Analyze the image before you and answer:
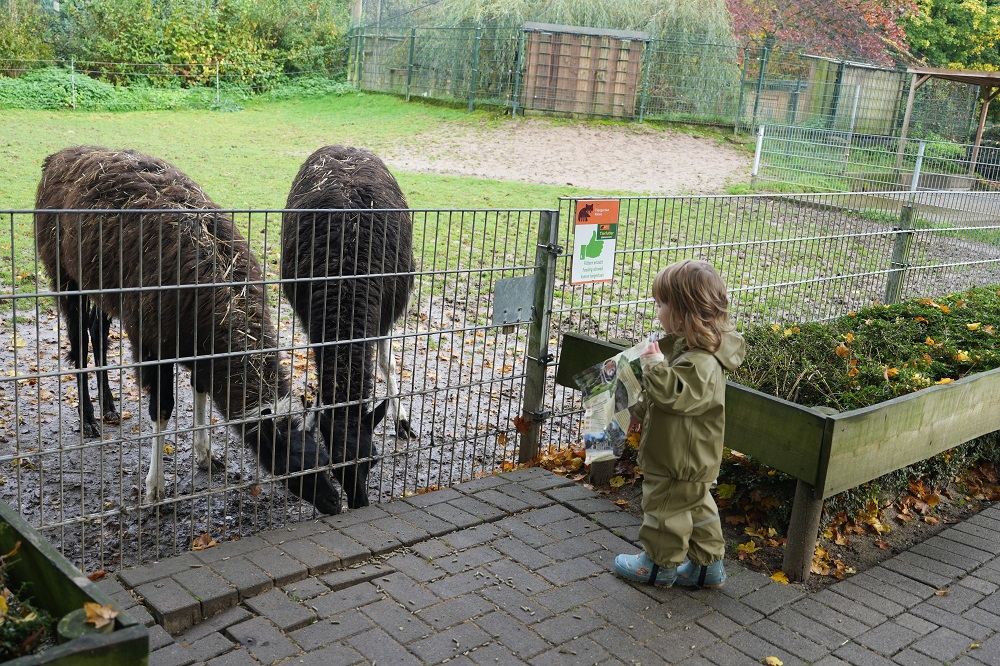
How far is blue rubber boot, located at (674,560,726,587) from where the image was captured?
3941mm

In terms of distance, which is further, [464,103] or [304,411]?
[464,103]

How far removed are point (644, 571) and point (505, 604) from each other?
2.20 feet

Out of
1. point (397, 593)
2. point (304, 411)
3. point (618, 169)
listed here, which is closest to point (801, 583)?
point (397, 593)

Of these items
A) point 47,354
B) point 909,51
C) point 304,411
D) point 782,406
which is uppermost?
point 909,51

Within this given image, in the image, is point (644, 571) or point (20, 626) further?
point (644, 571)

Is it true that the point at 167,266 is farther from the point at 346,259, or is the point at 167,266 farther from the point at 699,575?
the point at 699,575

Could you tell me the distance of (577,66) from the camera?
23.1 m

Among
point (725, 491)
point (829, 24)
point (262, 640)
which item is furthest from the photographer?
point (829, 24)

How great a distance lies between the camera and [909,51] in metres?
34.2

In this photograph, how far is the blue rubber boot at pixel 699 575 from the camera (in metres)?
3.94

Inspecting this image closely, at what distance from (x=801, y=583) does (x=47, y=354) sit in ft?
18.8

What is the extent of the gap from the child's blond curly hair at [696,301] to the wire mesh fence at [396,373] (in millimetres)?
1075

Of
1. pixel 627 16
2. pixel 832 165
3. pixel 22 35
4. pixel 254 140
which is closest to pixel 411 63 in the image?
pixel 627 16

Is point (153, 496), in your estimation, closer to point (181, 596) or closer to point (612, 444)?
point (181, 596)
